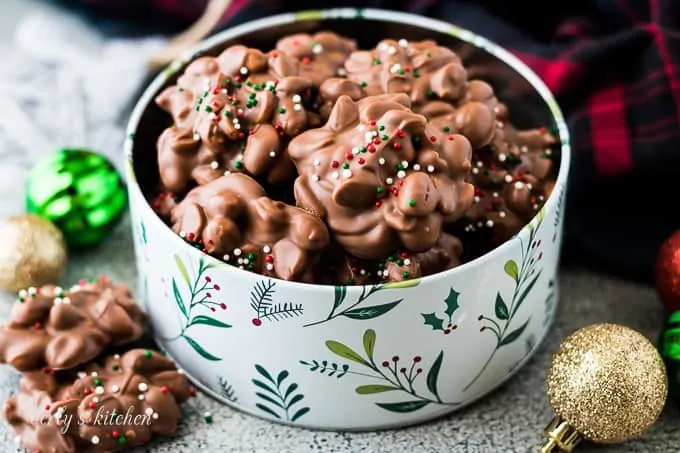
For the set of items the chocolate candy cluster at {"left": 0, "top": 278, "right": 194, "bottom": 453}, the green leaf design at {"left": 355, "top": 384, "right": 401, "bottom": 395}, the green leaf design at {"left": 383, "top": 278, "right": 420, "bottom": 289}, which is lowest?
the chocolate candy cluster at {"left": 0, "top": 278, "right": 194, "bottom": 453}

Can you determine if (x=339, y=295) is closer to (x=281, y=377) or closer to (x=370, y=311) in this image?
(x=370, y=311)

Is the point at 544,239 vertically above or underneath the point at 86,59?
above

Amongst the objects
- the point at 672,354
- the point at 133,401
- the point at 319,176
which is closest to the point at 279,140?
the point at 319,176

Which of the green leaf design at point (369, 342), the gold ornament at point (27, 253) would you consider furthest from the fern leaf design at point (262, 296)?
the gold ornament at point (27, 253)

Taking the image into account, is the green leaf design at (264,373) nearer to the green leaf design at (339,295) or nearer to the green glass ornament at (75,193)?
the green leaf design at (339,295)

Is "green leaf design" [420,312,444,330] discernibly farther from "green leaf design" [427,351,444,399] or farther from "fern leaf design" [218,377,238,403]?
"fern leaf design" [218,377,238,403]

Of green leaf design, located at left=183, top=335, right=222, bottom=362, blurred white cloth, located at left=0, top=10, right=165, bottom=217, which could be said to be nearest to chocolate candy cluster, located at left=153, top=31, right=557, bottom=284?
green leaf design, located at left=183, top=335, right=222, bottom=362

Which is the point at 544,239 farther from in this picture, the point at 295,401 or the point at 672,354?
the point at 295,401
